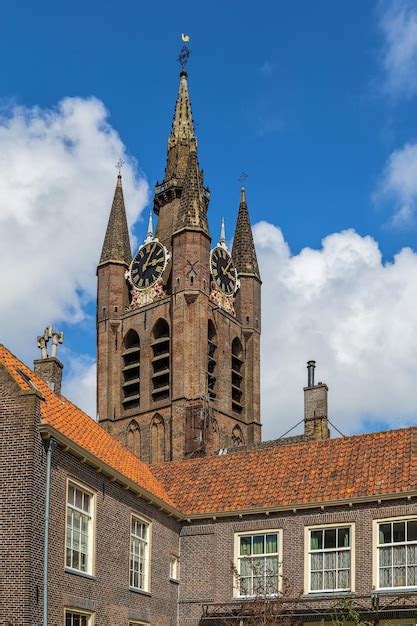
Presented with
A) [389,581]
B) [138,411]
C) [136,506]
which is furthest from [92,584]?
[138,411]

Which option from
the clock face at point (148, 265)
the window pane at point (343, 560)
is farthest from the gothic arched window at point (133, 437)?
the window pane at point (343, 560)

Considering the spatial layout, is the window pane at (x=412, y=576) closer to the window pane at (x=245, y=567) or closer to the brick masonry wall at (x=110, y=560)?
the window pane at (x=245, y=567)

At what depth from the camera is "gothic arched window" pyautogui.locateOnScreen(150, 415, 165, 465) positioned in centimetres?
7300

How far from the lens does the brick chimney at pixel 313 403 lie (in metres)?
50.9

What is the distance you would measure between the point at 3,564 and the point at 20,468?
216 cm

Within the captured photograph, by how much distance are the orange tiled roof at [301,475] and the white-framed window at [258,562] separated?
36.5 inches

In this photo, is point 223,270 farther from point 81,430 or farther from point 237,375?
point 81,430

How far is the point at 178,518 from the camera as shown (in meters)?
33.7

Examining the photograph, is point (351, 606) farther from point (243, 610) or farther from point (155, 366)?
point (155, 366)

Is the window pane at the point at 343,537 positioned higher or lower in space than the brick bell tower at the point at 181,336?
lower

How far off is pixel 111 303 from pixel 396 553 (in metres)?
52.0

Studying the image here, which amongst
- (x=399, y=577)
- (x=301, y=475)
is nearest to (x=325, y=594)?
(x=399, y=577)

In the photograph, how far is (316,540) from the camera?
31.6 meters

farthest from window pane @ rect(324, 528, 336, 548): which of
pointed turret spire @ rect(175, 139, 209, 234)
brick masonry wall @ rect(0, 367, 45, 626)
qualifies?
pointed turret spire @ rect(175, 139, 209, 234)
